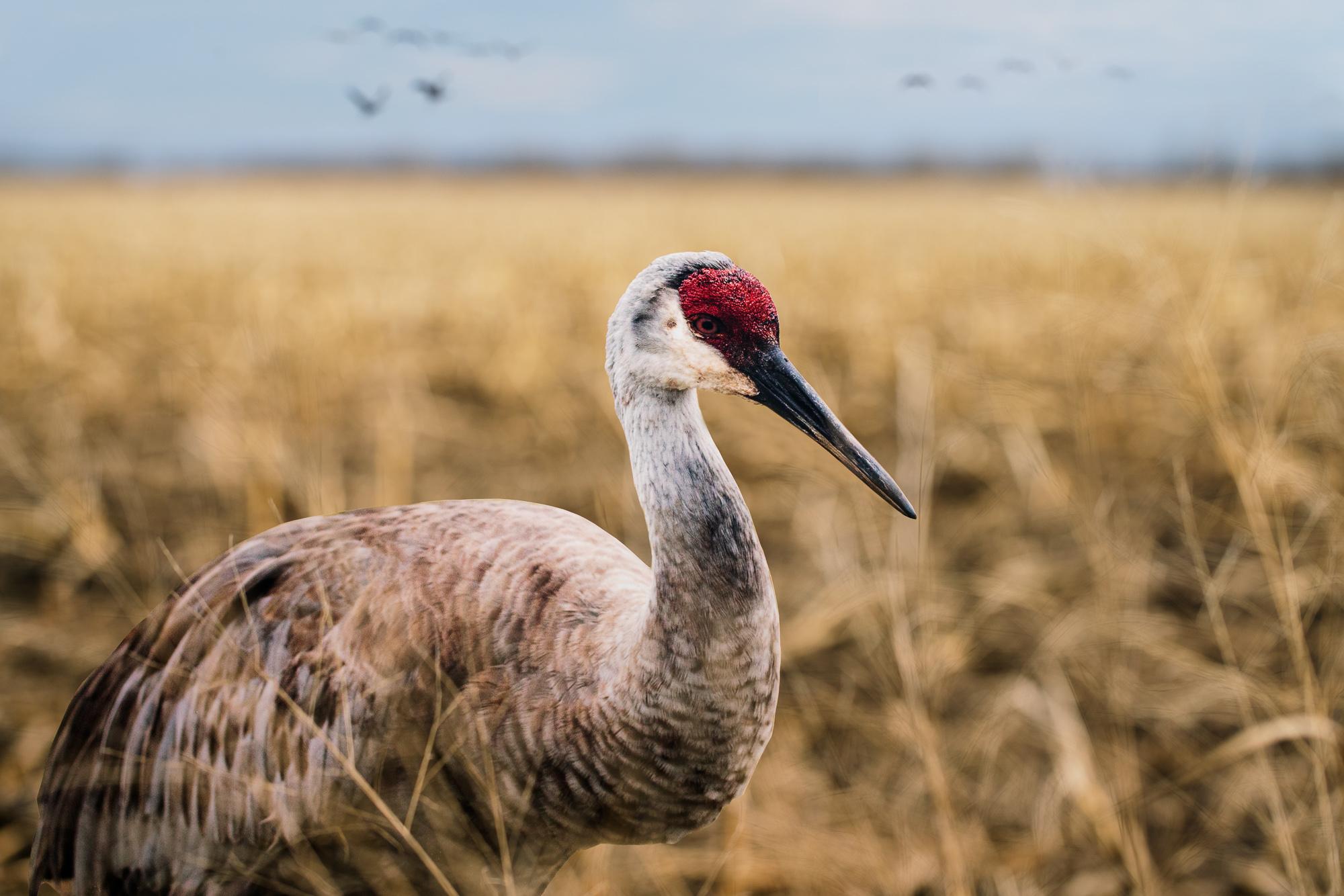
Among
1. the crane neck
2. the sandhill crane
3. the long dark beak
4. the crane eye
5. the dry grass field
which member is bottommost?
the dry grass field

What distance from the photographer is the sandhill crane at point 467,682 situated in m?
1.11

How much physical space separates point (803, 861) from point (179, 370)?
215 inches

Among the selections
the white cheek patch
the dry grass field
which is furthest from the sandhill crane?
the dry grass field

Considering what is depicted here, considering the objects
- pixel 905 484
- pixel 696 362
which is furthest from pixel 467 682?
pixel 905 484

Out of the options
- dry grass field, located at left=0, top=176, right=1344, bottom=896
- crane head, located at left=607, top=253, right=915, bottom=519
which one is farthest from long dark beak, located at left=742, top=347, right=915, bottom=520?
dry grass field, located at left=0, top=176, right=1344, bottom=896

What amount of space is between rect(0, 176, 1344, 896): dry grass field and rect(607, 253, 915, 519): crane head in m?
0.56

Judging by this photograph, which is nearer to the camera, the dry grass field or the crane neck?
the crane neck

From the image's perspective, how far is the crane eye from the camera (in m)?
1.05

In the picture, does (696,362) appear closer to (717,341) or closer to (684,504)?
→ (717,341)

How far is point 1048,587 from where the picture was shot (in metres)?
4.10

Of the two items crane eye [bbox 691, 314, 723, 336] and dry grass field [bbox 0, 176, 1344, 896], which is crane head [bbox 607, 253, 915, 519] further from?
dry grass field [bbox 0, 176, 1344, 896]

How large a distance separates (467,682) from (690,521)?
1.49 ft

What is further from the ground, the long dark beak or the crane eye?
the crane eye

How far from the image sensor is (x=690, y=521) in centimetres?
112
